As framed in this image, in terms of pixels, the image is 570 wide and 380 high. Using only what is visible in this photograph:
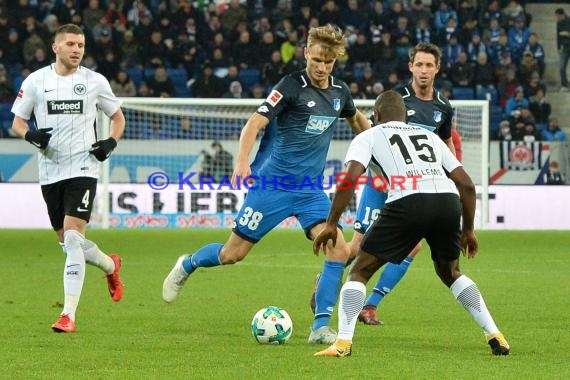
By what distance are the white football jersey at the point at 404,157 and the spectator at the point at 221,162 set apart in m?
14.6

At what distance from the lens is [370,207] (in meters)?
9.68

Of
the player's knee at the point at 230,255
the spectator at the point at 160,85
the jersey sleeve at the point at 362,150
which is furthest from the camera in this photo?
the spectator at the point at 160,85

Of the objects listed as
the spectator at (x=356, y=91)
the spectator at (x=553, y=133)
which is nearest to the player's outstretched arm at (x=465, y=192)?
the spectator at (x=356, y=91)

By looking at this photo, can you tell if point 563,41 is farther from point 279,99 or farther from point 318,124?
point 279,99

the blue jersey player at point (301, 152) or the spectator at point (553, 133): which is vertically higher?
the blue jersey player at point (301, 152)

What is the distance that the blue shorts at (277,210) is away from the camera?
336 inches

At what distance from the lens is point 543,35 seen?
2988cm

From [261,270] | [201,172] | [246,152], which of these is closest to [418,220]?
[246,152]

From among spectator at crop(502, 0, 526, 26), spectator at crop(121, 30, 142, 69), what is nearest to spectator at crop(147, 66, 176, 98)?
spectator at crop(121, 30, 142, 69)

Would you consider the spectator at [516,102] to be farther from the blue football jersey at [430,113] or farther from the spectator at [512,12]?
the blue football jersey at [430,113]

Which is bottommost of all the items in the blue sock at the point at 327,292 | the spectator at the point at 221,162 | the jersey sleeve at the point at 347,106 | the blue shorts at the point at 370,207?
the spectator at the point at 221,162

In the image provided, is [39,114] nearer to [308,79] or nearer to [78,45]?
[78,45]

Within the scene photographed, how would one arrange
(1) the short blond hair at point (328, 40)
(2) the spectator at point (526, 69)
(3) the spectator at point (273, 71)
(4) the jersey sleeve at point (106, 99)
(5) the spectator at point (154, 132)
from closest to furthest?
1. (1) the short blond hair at point (328, 40)
2. (4) the jersey sleeve at point (106, 99)
3. (5) the spectator at point (154, 132)
4. (3) the spectator at point (273, 71)
5. (2) the spectator at point (526, 69)

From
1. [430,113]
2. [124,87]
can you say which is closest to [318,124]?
[430,113]
